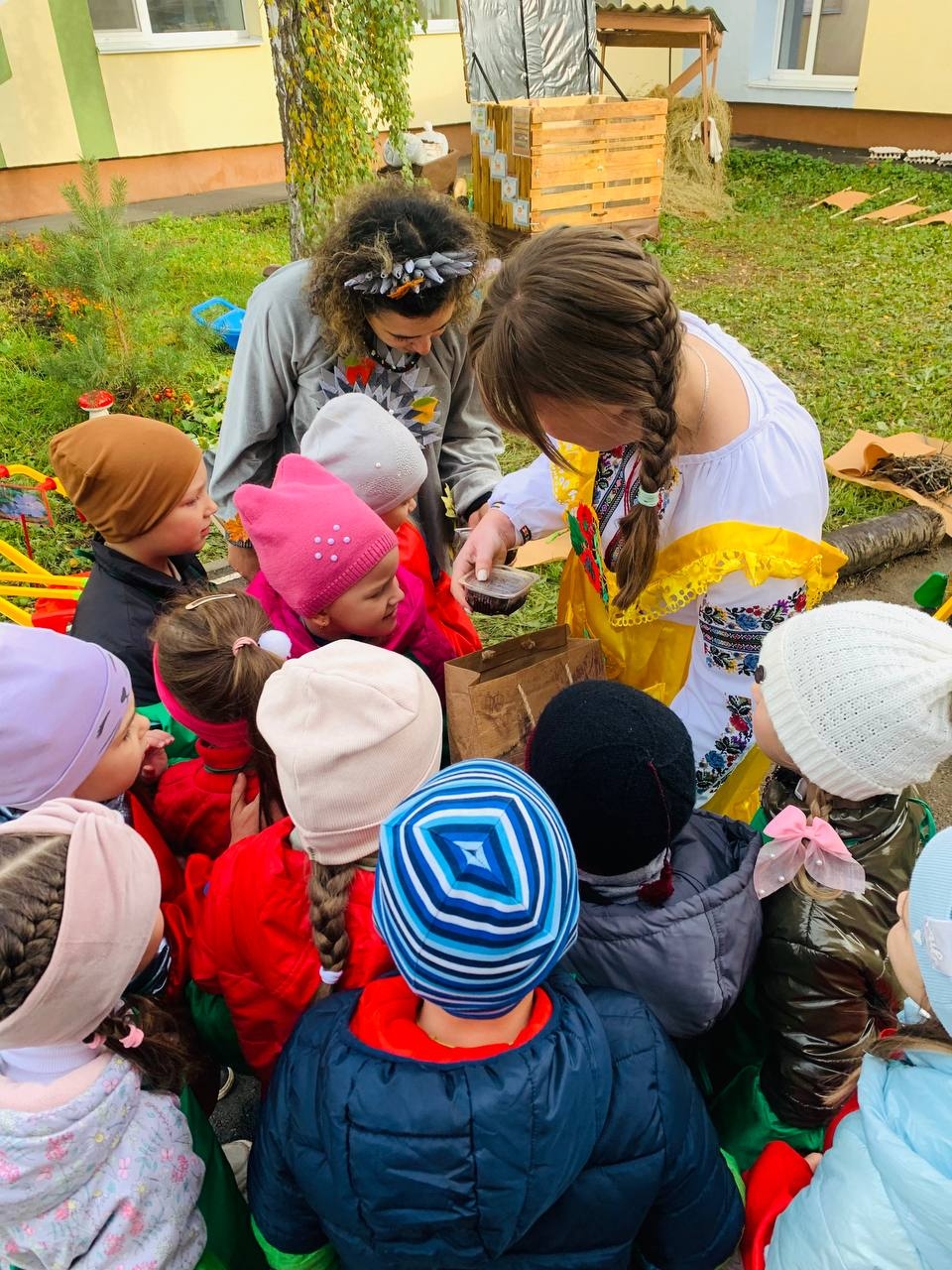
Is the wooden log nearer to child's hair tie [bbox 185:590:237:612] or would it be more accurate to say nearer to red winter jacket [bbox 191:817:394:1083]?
child's hair tie [bbox 185:590:237:612]

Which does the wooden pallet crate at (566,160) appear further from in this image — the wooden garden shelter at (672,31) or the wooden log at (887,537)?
the wooden log at (887,537)

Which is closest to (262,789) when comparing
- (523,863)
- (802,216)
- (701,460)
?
(523,863)

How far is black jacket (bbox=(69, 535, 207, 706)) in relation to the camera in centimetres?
219

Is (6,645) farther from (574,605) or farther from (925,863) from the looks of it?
(925,863)

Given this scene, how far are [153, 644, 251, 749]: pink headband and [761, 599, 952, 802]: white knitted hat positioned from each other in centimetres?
104

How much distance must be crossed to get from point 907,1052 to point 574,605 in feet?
4.75

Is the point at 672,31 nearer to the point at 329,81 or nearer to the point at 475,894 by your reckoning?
the point at 329,81

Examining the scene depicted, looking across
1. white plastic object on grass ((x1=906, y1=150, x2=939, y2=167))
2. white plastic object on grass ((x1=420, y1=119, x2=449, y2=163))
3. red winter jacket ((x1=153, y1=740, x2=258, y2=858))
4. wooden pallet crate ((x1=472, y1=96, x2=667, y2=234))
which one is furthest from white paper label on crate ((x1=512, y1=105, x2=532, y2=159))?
red winter jacket ((x1=153, y1=740, x2=258, y2=858))

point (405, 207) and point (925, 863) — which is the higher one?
point (405, 207)

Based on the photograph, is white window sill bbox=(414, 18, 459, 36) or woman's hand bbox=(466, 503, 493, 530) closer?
woman's hand bbox=(466, 503, 493, 530)

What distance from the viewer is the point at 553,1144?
1131 mm

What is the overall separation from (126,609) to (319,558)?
1.82ft

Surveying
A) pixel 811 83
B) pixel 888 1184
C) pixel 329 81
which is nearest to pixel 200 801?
pixel 888 1184

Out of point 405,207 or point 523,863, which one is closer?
→ point 523,863
